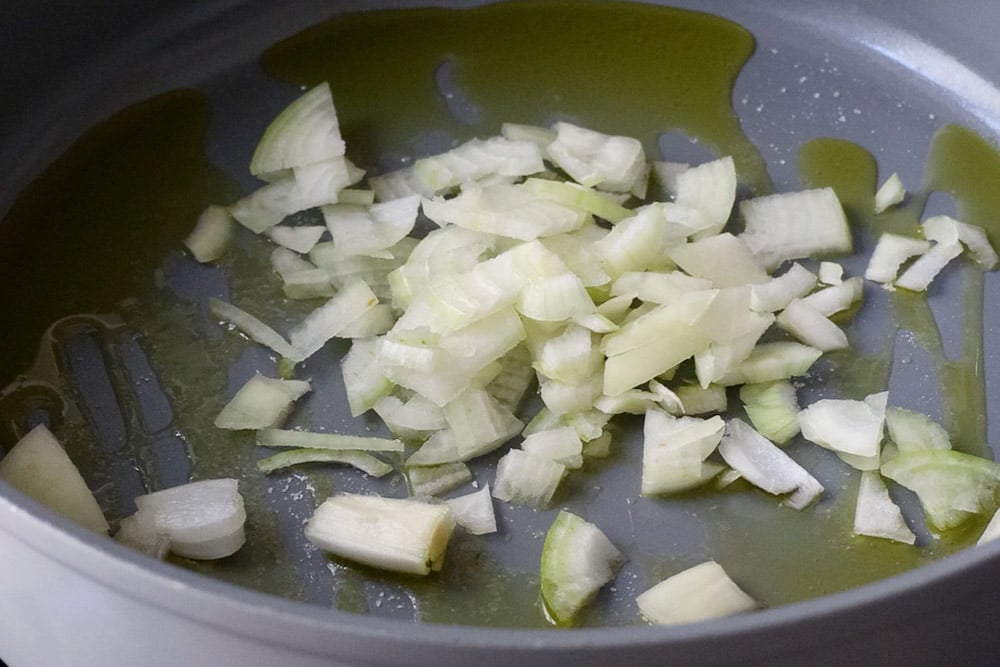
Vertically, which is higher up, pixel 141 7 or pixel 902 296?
pixel 141 7

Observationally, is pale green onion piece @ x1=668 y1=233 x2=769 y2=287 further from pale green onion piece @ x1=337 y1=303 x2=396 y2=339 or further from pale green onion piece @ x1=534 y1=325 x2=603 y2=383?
pale green onion piece @ x1=337 y1=303 x2=396 y2=339

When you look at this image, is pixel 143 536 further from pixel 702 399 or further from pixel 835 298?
pixel 835 298

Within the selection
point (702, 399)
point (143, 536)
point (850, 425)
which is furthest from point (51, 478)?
point (850, 425)

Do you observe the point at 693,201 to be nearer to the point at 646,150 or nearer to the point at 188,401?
the point at 646,150

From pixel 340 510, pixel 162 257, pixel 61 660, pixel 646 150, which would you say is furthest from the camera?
pixel 646 150

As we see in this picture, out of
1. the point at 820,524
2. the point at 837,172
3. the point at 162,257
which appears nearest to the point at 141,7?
the point at 162,257

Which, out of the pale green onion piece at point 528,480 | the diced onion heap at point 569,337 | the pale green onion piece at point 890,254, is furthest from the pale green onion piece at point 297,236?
the pale green onion piece at point 890,254
